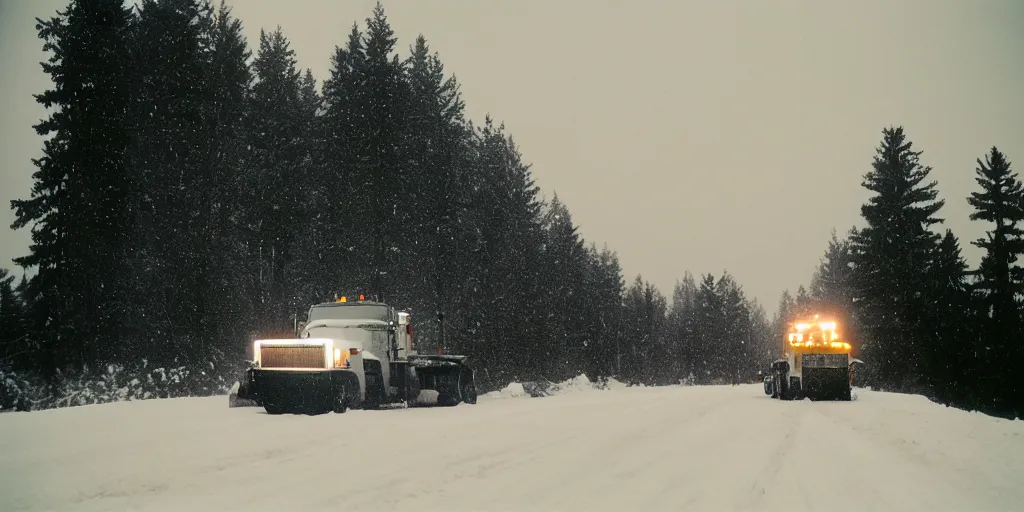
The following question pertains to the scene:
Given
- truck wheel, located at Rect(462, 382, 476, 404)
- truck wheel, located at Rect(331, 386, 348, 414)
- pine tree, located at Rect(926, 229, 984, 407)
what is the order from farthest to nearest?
pine tree, located at Rect(926, 229, 984, 407) < truck wheel, located at Rect(462, 382, 476, 404) < truck wheel, located at Rect(331, 386, 348, 414)

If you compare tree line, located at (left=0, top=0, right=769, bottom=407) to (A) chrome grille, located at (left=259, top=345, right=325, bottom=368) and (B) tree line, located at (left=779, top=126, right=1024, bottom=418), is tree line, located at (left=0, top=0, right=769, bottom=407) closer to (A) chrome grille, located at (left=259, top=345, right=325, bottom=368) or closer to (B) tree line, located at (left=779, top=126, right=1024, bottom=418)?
(A) chrome grille, located at (left=259, top=345, right=325, bottom=368)

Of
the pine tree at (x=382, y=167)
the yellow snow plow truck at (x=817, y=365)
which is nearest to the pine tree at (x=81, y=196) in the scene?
the pine tree at (x=382, y=167)

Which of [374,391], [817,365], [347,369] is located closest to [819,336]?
[817,365]

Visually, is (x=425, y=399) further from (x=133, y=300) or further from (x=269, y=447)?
(x=133, y=300)

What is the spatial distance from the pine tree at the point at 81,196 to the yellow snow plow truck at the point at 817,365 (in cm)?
2363

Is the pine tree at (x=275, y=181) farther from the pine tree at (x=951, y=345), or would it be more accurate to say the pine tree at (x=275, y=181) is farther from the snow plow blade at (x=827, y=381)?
the pine tree at (x=951, y=345)

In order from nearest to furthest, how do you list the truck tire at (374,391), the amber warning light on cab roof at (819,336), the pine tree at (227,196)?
the truck tire at (374,391) → the amber warning light on cab roof at (819,336) → the pine tree at (227,196)

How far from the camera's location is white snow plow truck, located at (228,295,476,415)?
17859 mm

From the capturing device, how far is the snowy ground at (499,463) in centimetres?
822

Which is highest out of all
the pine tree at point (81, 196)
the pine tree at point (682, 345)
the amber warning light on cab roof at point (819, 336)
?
the pine tree at point (81, 196)

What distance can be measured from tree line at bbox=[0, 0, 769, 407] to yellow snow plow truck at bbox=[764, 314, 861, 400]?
42.0ft

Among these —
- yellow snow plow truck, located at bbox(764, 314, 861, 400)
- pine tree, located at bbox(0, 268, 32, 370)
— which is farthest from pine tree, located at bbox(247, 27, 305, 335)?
yellow snow plow truck, located at bbox(764, 314, 861, 400)

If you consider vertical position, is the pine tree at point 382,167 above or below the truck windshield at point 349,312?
above

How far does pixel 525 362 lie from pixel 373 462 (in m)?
35.0
